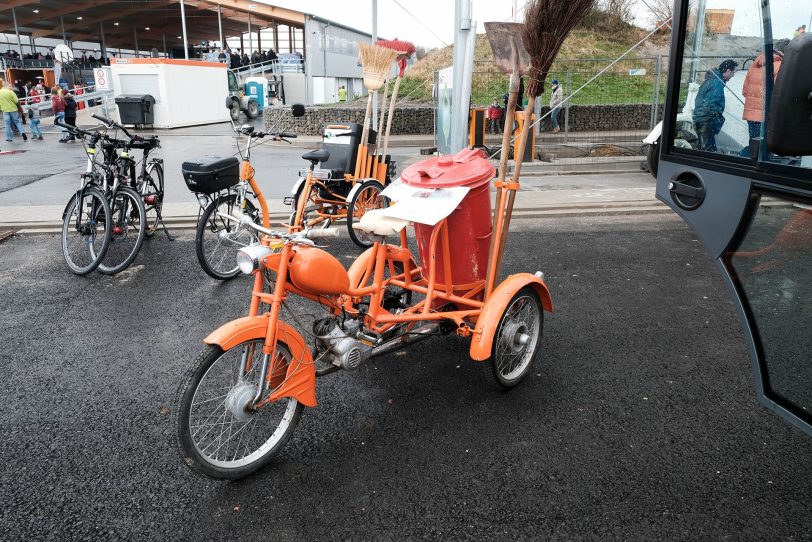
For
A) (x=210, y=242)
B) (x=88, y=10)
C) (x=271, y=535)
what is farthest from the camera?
(x=88, y=10)

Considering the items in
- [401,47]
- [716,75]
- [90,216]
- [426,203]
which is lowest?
[90,216]

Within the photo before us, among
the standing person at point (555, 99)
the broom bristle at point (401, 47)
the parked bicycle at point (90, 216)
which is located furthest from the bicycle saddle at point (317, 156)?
the standing person at point (555, 99)

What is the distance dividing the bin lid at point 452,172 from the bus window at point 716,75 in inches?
45.6

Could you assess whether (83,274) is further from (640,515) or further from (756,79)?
(756,79)

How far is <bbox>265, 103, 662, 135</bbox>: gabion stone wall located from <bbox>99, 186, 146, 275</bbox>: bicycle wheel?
11.0m

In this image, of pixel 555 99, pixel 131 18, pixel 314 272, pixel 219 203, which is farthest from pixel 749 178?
pixel 131 18

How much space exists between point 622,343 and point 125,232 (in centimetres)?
501

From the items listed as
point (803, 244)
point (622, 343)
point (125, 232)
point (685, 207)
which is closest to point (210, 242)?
point (125, 232)

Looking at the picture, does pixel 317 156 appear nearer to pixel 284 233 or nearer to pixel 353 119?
pixel 284 233

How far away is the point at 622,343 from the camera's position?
4.47m

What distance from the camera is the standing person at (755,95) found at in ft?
7.45

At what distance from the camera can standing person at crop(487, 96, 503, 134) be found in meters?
17.7

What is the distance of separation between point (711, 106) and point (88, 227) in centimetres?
563

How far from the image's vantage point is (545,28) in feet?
10.9
